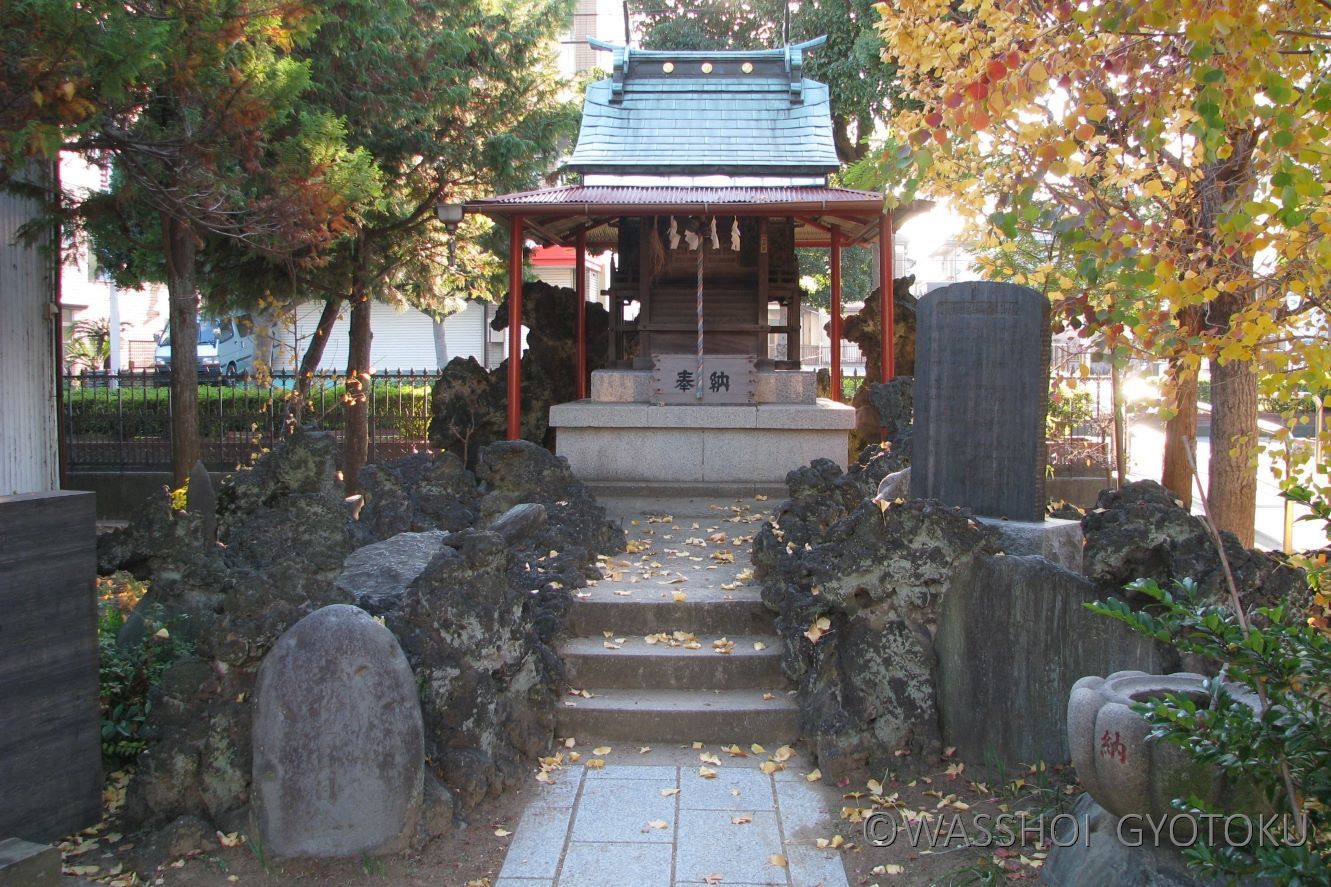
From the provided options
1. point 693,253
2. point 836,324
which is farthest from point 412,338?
point 693,253

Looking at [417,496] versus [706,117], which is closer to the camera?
[417,496]

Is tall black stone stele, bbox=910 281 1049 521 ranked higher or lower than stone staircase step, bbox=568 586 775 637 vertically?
higher

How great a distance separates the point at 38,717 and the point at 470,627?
5.93 ft

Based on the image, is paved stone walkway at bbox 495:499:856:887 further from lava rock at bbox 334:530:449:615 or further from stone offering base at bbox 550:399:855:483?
stone offering base at bbox 550:399:855:483

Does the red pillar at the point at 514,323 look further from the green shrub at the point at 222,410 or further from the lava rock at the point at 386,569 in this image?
the lava rock at the point at 386,569

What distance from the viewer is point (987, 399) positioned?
245 inches

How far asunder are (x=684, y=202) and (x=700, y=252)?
0.73 meters

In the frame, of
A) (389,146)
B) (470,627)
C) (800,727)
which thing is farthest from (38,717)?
(389,146)

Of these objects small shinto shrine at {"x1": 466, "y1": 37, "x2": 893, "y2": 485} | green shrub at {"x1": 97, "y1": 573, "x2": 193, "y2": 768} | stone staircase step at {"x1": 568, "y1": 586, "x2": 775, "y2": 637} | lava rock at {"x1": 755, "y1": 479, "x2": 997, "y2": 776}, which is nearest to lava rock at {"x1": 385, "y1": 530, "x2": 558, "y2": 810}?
stone staircase step at {"x1": 568, "y1": 586, "x2": 775, "y2": 637}

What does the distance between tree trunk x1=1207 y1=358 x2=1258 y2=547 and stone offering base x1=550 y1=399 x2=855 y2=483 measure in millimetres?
3352

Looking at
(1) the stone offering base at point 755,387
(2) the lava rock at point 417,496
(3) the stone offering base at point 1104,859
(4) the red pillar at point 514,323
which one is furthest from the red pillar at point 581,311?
(3) the stone offering base at point 1104,859

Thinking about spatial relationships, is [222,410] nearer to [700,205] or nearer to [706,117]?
[706,117]

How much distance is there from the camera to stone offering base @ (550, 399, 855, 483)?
10.5 m

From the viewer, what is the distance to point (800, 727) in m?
5.44
